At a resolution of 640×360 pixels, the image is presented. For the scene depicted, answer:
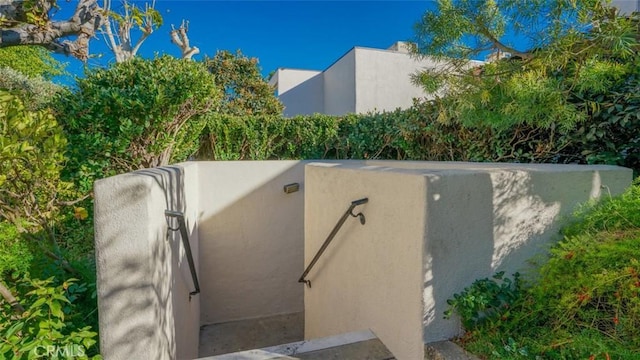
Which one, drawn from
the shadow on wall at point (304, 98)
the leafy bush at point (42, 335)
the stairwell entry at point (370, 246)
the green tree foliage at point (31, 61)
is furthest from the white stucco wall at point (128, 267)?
the green tree foliage at point (31, 61)

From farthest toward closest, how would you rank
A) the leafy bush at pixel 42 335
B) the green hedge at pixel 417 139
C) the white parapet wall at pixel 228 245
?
the green hedge at pixel 417 139, the white parapet wall at pixel 228 245, the leafy bush at pixel 42 335

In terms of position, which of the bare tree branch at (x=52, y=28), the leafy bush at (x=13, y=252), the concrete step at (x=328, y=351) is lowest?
the concrete step at (x=328, y=351)

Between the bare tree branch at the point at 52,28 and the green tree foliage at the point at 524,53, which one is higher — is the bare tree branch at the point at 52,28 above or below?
above

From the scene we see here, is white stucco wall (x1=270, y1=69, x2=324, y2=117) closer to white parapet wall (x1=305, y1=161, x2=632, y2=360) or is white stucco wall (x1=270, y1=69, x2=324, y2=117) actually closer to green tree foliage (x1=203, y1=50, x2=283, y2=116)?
green tree foliage (x1=203, y1=50, x2=283, y2=116)

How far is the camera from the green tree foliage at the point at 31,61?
11751mm

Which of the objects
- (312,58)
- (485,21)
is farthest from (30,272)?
(312,58)

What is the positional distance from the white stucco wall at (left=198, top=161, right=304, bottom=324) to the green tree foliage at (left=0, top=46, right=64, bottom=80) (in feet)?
38.2

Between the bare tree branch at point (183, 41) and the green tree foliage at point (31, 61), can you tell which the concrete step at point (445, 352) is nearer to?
the bare tree branch at point (183, 41)

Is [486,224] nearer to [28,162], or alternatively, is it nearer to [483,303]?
[483,303]

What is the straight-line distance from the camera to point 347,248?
3.01 m

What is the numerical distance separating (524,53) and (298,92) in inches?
517

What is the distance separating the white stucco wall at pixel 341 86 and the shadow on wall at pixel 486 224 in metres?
9.89

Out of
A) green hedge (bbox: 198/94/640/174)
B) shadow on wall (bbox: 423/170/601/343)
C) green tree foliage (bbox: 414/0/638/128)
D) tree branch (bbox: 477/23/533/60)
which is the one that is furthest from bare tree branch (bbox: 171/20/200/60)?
shadow on wall (bbox: 423/170/601/343)

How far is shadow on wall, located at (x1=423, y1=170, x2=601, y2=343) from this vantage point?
1912 mm
